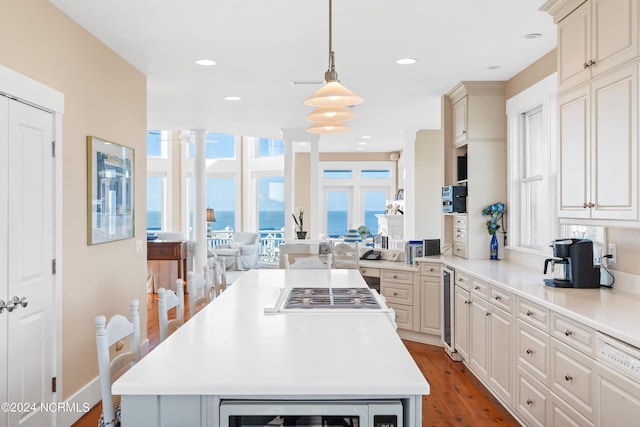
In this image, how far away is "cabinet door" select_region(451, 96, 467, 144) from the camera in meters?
5.20

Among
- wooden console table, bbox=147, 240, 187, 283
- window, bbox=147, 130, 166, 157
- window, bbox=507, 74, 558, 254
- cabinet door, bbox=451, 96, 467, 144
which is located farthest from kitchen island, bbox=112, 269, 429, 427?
window, bbox=147, 130, 166, 157

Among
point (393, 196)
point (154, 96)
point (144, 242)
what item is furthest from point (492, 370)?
point (393, 196)

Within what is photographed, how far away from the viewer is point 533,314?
300cm

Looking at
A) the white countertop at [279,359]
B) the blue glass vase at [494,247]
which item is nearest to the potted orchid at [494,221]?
the blue glass vase at [494,247]

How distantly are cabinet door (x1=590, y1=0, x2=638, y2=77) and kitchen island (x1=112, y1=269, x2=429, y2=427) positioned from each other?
5.91ft

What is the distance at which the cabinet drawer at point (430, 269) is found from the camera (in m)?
5.22

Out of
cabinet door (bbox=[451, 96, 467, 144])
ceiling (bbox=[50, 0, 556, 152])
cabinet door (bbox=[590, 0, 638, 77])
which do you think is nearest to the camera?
cabinet door (bbox=[590, 0, 638, 77])

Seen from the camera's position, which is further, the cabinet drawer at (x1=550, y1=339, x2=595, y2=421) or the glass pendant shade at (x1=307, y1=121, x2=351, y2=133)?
the glass pendant shade at (x1=307, y1=121, x2=351, y2=133)

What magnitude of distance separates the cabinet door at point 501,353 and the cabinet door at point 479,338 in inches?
4.2

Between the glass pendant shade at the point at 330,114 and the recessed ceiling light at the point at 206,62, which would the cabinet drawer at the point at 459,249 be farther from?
the recessed ceiling light at the point at 206,62

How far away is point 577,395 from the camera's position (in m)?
2.48

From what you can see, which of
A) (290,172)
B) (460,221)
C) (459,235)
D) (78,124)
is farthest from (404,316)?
(78,124)

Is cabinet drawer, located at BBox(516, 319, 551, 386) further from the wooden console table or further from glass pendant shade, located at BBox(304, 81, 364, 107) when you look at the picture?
the wooden console table

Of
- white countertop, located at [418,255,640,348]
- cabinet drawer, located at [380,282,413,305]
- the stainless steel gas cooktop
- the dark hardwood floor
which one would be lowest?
the dark hardwood floor
